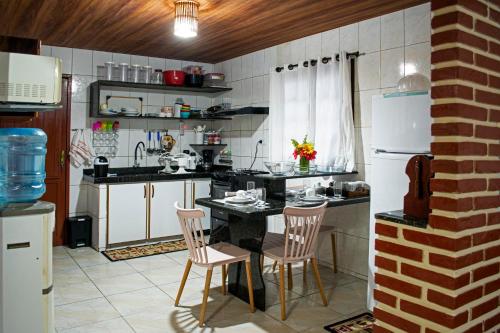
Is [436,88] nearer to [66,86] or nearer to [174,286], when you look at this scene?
[174,286]

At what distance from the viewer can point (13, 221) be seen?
7.39ft

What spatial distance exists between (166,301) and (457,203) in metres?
2.52

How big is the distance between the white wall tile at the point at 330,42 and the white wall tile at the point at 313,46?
6cm

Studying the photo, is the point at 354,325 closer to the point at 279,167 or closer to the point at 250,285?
the point at 250,285

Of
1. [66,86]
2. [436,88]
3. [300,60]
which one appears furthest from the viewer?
[66,86]

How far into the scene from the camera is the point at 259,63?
17.2ft

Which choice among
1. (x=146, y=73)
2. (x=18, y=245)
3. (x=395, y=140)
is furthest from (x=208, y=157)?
(x=18, y=245)

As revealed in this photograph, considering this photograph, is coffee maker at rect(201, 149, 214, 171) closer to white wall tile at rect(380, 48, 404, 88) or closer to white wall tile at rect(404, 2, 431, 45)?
white wall tile at rect(380, 48, 404, 88)

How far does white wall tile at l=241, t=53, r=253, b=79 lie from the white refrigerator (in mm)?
2640

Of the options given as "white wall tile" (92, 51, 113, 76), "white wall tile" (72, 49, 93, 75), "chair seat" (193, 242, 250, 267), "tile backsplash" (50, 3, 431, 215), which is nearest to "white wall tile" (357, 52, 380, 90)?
"tile backsplash" (50, 3, 431, 215)

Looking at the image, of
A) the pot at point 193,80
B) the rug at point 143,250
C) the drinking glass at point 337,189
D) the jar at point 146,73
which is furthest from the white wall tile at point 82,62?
the drinking glass at point 337,189

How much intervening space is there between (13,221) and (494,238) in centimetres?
237

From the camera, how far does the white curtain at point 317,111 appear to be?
13.1ft

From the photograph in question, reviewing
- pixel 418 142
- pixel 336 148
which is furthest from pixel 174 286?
pixel 418 142
